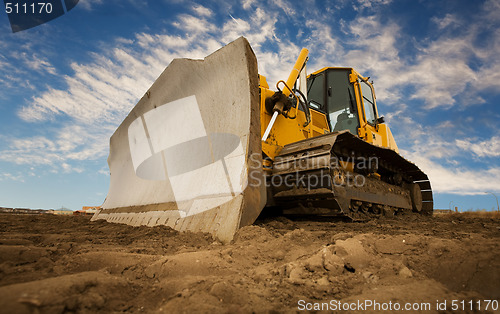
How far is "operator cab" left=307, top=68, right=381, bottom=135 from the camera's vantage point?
4594mm

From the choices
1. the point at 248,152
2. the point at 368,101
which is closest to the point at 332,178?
the point at 248,152

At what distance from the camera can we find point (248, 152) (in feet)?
7.52

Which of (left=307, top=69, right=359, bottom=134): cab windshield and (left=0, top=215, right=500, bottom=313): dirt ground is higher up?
(left=307, top=69, right=359, bottom=134): cab windshield

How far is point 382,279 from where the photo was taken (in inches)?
45.9

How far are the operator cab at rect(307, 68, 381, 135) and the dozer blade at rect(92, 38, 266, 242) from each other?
2.06 m

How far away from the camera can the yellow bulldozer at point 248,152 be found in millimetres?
2387

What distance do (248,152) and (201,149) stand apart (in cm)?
81

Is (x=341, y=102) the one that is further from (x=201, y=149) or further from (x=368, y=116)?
(x=201, y=149)

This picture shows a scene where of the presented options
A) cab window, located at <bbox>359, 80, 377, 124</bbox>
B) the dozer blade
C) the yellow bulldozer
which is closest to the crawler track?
the yellow bulldozer

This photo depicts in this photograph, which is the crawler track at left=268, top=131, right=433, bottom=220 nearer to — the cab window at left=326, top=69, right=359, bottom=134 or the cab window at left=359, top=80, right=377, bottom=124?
the cab window at left=326, top=69, right=359, bottom=134

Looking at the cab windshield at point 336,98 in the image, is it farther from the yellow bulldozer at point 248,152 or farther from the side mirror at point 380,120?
the side mirror at point 380,120

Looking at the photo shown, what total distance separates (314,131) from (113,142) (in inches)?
170

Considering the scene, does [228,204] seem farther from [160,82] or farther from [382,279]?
[160,82]

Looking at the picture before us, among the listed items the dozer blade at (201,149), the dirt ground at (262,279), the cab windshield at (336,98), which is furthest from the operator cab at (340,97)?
the dirt ground at (262,279)
